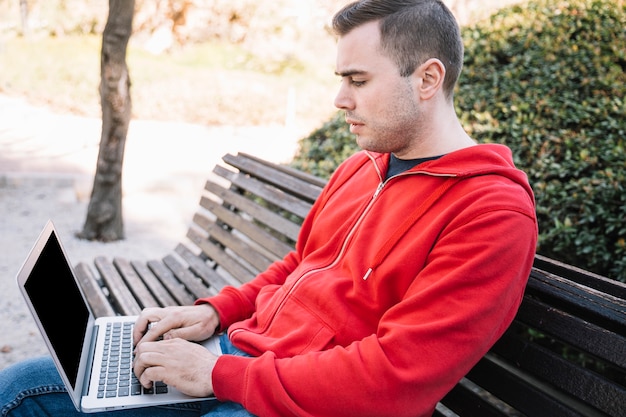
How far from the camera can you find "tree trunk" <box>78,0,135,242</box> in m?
5.05

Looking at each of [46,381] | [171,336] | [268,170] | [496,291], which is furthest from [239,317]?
[268,170]

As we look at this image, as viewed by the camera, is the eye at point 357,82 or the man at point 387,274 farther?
the eye at point 357,82

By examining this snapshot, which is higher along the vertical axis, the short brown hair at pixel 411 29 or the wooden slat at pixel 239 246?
the short brown hair at pixel 411 29

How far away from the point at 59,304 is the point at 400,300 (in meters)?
1.10

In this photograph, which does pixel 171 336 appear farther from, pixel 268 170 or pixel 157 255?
pixel 157 255

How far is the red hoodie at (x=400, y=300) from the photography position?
1471 mm

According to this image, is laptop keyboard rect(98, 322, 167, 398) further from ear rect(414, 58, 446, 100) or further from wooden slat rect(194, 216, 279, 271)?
ear rect(414, 58, 446, 100)

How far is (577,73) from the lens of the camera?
3779 millimetres

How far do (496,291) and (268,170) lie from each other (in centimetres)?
220

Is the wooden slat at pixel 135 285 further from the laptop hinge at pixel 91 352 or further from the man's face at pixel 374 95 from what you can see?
the man's face at pixel 374 95

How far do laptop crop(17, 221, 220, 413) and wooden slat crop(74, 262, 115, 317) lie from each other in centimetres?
91

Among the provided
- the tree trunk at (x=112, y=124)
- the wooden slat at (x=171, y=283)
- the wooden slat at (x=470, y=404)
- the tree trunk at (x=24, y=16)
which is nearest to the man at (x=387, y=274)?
the wooden slat at (x=470, y=404)

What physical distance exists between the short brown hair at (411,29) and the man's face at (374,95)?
0.03 metres

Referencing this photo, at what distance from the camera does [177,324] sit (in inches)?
81.3
